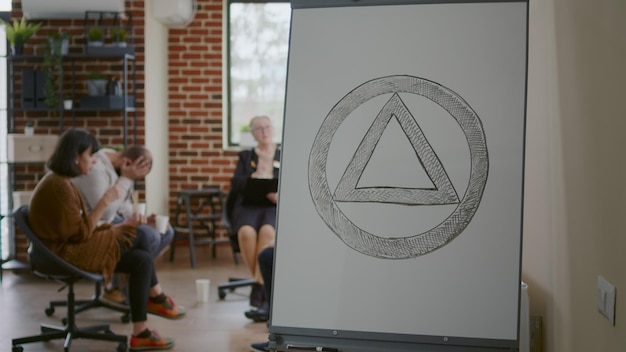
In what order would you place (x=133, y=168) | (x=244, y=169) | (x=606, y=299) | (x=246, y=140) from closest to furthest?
(x=606, y=299)
(x=133, y=168)
(x=244, y=169)
(x=246, y=140)

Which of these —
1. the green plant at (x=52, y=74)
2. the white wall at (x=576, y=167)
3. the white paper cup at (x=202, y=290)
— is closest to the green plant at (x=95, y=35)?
the green plant at (x=52, y=74)

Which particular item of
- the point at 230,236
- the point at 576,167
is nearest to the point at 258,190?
the point at 230,236

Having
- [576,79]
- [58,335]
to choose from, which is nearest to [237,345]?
[58,335]

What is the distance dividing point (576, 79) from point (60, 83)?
550 cm

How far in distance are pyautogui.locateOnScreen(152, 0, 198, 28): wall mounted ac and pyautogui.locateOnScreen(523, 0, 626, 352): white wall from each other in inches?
195

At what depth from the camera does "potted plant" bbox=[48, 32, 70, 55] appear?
7.15m

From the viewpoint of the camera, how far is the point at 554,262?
2906 millimetres

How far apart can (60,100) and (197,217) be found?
1.65m

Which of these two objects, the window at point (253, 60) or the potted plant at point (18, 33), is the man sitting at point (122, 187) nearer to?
the potted plant at point (18, 33)

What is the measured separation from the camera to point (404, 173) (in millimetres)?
2754

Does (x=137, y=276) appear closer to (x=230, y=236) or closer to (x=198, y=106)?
(x=230, y=236)

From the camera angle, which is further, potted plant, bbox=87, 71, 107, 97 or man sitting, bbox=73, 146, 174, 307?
potted plant, bbox=87, 71, 107, 97

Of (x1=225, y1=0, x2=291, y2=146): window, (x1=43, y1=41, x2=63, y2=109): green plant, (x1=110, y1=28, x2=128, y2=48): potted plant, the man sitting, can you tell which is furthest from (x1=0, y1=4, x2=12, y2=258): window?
(x1=225, y1=0, x2=291, y2=146): window

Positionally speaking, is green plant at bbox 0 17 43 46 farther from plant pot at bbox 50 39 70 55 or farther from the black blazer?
the black blazer
